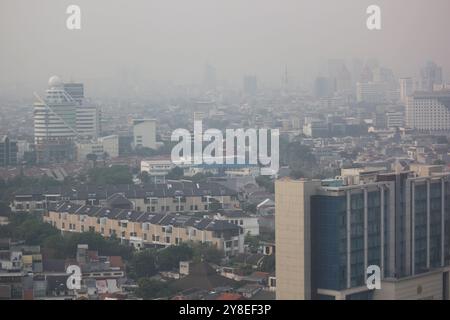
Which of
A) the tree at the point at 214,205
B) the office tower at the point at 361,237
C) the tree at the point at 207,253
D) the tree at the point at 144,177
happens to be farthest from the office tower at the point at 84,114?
the office tower at the point at 361,237

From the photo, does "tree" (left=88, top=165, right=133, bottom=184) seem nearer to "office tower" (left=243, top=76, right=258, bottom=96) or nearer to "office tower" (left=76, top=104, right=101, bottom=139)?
"office tower" (left=76, top=104, right=101, bottom=139)

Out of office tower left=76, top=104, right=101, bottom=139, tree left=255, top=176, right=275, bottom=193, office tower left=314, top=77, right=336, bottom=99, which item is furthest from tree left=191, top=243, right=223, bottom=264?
office tower left=314, top=77, right=336, bottom=99

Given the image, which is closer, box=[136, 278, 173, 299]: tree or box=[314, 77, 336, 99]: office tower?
box=[136, 278, 173, 299]: tree

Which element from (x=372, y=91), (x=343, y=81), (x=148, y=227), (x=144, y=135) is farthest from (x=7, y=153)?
(x=343, y=81)

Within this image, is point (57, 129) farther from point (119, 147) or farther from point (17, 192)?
point (17, 192)

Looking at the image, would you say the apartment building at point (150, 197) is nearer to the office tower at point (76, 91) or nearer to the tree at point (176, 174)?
the tree at point (176, 174)

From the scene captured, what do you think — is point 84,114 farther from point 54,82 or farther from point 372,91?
point 372,91

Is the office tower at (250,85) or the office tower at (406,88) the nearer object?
the office tower at (406,88)
